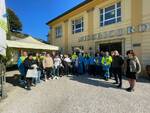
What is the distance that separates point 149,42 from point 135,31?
4.56 feet

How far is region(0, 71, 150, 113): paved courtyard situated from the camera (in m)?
5.80

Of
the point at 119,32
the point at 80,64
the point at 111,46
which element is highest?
the point at 119,32

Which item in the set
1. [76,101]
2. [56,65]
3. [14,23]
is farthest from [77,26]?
[14,23]

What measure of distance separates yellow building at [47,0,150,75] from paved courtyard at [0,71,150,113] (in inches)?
218

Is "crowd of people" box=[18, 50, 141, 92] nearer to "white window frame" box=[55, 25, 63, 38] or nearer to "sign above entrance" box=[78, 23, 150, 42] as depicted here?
"sign above entrance" box=[78, 23, 150, 42]

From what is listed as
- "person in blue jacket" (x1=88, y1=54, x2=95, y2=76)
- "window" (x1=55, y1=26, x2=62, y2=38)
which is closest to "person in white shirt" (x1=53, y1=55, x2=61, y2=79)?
"person in blue jacket" (x1=88, y1=54, x2=95, y2=76)

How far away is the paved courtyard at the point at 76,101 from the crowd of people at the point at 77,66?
88cm

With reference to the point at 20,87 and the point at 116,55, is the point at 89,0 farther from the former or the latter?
the point at 20,87

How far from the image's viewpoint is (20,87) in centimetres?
922

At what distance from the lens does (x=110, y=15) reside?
15.3m

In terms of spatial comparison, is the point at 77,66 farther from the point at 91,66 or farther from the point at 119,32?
the point at 119,32

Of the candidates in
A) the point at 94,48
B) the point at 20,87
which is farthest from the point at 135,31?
the point at 20,87

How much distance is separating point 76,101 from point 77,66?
6696mm

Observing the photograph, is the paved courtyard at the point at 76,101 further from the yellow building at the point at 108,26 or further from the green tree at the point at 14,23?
the green tree at the point at 14,23
